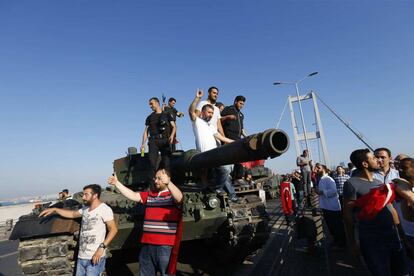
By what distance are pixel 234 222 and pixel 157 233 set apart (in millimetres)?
1820

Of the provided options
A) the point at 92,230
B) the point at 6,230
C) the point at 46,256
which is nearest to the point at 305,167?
the point at 92,230

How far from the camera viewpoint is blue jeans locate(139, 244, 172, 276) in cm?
413

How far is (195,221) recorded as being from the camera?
538 cm

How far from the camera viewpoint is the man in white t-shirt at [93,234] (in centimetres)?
425

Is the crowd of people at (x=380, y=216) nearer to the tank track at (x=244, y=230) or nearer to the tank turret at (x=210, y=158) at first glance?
the tank turret at (x=210, y=158)

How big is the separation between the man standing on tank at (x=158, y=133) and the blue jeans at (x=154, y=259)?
2.87 m

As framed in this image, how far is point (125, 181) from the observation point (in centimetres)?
818

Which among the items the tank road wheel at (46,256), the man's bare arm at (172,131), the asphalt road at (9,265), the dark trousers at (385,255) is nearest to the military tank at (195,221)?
the tank road wheel at (46,256)

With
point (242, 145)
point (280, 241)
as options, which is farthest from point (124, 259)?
point (242, 145)

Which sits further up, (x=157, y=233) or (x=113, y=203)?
(x=113, y=203)

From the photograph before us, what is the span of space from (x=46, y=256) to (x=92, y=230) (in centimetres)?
111

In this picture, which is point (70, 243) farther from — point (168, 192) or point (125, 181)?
point (125, 181)

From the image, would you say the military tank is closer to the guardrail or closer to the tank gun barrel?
the tank gun barrel

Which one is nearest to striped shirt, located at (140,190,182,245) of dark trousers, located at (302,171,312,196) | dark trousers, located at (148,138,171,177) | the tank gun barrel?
the tank gun barrel
